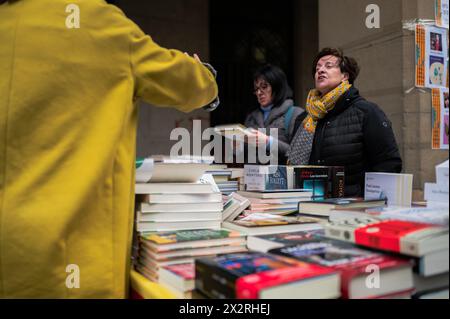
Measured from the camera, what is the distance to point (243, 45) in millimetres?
5559

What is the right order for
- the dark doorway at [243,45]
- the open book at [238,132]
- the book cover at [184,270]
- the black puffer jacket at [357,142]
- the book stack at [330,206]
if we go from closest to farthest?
the book cover at [184,270] < the book stack at [330,206] < the open book at [238,132] < the black puffer jacket at [357,142] < the dark doorway at [243,45]

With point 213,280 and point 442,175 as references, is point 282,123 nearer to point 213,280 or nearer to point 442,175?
point 442,175

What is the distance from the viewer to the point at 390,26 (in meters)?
2.83

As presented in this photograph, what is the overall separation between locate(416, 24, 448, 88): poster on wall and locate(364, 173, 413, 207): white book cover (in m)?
1.53

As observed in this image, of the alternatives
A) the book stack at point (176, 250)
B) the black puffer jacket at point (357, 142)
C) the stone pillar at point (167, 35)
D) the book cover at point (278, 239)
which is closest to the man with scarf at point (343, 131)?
the black puffer jacket at point (357, 142)

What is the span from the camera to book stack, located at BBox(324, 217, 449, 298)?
0.79 metres

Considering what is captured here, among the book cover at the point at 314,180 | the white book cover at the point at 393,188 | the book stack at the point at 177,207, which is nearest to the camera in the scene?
the book stack at the point at 177,207

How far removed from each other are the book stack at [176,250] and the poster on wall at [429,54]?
2184mm

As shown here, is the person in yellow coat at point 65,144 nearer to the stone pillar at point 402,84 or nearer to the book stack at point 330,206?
the book stack at point 330,206

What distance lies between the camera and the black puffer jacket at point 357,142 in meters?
2.20

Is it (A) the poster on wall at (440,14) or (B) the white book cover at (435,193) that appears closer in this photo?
(B) the white book cover at (435,193)

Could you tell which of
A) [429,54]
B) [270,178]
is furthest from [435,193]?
[429,54]

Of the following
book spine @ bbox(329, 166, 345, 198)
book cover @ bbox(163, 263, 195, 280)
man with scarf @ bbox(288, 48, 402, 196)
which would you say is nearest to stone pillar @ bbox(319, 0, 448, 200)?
man with scarf @ bbox(288, 48, 402, 196)

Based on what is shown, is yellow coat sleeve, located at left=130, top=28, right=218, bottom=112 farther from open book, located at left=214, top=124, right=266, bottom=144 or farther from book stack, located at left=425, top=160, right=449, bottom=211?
open book, located at left=214, top=124, right=266, bottom=144
